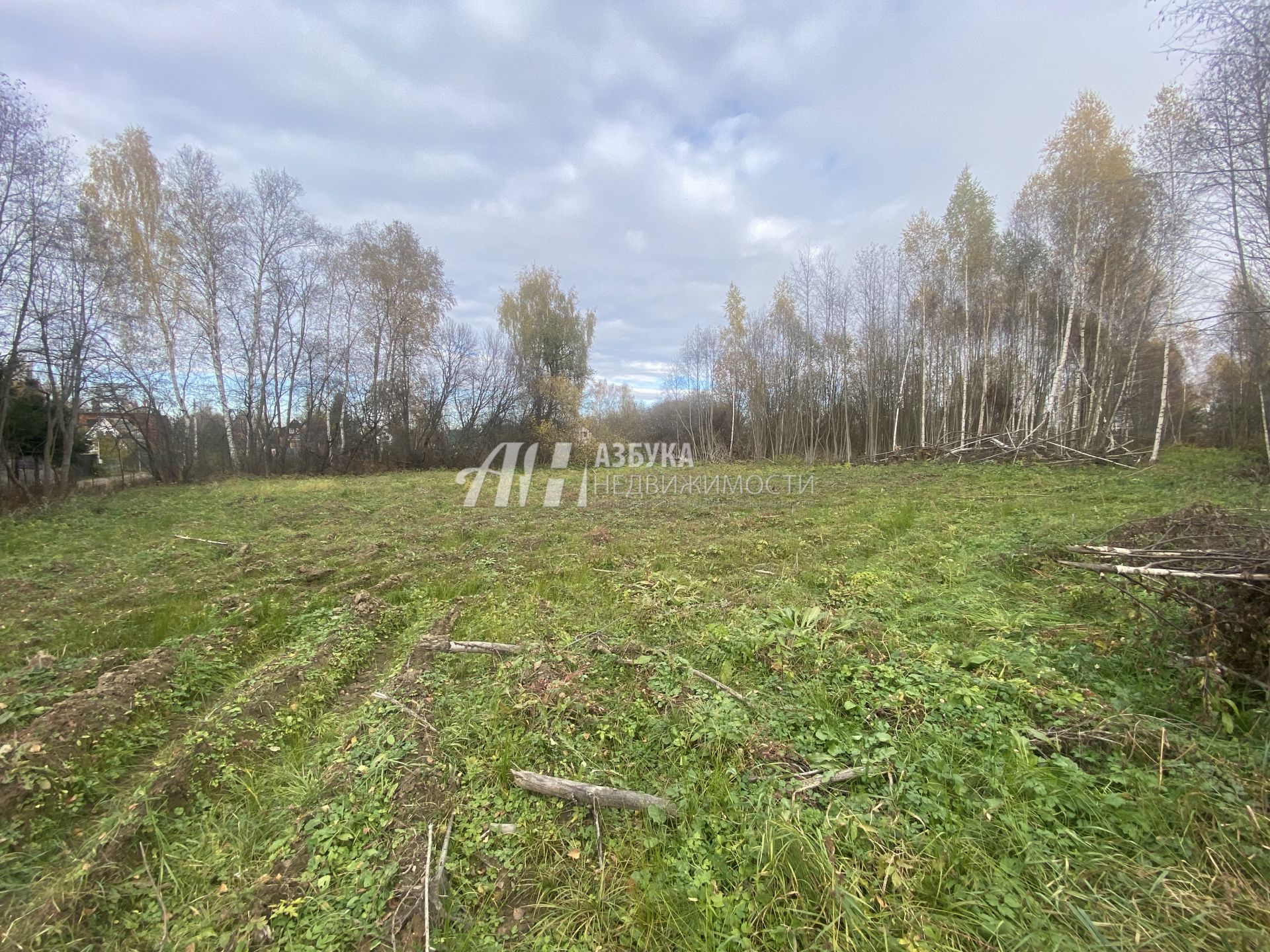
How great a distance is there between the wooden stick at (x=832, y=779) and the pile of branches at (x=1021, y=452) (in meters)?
14.2

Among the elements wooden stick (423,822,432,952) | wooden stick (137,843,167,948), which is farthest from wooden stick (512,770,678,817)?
wooden stick (137,843,167,948)

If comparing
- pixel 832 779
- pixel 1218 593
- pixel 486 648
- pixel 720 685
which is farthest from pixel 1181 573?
pixel 486 648

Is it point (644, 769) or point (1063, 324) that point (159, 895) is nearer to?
point (644, 769)

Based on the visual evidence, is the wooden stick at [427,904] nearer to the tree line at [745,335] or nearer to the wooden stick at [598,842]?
the wooden stick at [598,842]

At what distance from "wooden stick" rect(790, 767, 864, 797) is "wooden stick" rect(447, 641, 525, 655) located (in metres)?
2.09

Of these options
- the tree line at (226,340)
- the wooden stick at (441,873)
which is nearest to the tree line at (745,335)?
the tree line at (226,340)

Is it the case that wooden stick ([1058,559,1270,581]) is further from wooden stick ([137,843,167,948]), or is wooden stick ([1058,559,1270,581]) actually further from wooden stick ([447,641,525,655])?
wooden stick ([137,843,167,948])

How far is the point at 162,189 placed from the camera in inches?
568

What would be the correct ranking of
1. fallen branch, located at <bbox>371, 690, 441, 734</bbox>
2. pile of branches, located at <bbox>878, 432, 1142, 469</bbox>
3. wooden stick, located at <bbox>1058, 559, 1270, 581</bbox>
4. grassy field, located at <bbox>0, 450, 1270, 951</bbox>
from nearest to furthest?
grassy field, located at <bbox>0, 450, 1270, 951</bbox> < wooden stick, located at <bbox>1058, 559, 1270, 581</bbox> < fallen branch, located at <bbox>371, 690, 441, 734</bbox> < pile of branches, located at <bbox>878, 432, 1142, 469</bbox>

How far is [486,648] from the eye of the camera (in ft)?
11.1

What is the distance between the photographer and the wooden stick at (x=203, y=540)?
20.4 feet

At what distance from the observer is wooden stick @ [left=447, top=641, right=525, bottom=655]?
334 cm

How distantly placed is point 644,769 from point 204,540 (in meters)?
7.40

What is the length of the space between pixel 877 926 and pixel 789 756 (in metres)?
0.73
